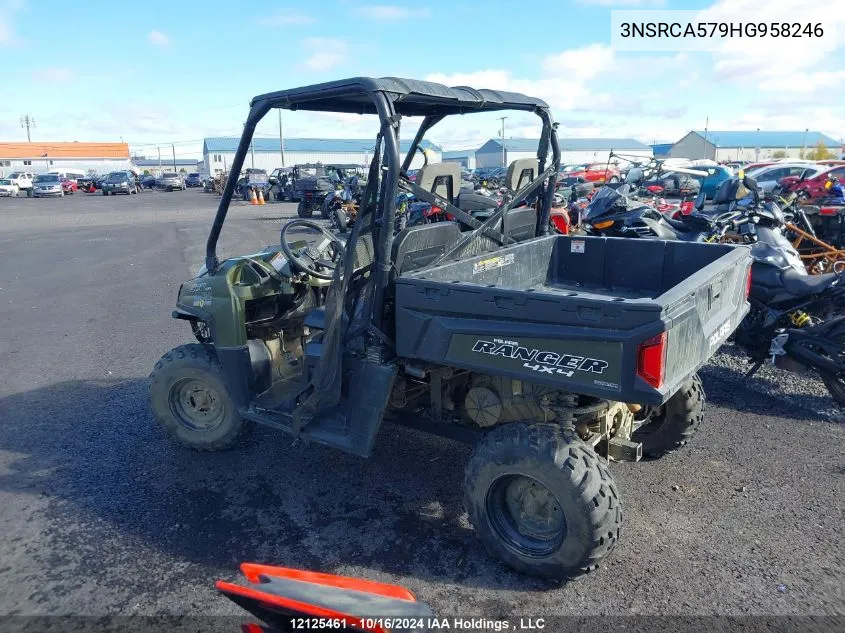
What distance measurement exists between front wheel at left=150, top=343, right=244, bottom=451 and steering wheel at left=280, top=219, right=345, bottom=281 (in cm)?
90

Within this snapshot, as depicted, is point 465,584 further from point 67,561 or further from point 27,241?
point 27,241

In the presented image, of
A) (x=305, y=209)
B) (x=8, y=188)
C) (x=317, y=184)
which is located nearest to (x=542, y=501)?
(x=305, y=209)

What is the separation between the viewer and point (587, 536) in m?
3.06

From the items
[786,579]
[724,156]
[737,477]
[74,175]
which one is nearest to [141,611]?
[786,579]

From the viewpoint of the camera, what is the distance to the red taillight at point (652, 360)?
2777 millimetres

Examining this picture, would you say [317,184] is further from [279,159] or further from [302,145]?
[302,145]

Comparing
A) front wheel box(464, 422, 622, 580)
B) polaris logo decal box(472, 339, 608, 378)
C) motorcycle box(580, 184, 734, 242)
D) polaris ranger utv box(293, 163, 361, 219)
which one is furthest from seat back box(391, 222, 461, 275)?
polaris ranger utv box(293, 163, 361, 219)

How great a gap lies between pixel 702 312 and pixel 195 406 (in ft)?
11.2

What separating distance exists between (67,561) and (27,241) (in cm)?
1647

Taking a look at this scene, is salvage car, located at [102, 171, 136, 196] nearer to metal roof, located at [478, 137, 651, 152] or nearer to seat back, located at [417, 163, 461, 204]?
seat back, located at [417, 163, 461, 204]

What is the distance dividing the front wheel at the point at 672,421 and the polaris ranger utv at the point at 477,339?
0.04 ft

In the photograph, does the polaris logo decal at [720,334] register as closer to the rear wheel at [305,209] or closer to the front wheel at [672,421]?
the front wheel at [672,421]

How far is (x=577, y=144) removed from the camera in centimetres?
9300

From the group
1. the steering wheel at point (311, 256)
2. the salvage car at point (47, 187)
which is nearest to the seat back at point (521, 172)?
the steering wheel at point (311, 256)
